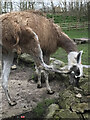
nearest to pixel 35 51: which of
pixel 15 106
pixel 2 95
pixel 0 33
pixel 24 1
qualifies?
pixel 0 33

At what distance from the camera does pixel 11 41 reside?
8.88 feet

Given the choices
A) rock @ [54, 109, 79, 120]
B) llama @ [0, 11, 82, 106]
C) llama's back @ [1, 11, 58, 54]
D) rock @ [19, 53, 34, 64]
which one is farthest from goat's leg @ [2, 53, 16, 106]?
rock @ [19, 53, 34, 64]

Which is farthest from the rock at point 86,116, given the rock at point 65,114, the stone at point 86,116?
the rock at point 65,114

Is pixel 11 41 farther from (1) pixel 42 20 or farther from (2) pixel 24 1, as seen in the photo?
(2) pixel 24 1

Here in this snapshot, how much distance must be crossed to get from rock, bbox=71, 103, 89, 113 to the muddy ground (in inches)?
31.7

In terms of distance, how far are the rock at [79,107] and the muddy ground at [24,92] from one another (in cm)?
81

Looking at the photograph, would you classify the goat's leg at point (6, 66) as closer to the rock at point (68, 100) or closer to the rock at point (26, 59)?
the rock at point (68, 100)

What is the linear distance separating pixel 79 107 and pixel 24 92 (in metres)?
1.49

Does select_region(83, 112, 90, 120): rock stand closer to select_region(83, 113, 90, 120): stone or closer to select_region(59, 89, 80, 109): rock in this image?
select_region(83, 113, 90, 120): stone

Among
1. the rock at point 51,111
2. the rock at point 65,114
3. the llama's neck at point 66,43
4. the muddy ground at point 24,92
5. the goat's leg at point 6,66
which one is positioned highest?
the llama's neck at point 66,43

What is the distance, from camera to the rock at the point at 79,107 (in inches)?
97.7

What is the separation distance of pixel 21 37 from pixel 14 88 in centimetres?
160

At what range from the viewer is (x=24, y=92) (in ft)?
12.4

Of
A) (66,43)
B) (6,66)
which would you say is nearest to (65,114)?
(6,66)
